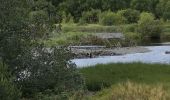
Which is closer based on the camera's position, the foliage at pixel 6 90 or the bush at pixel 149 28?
the foliage at pixel 6 90

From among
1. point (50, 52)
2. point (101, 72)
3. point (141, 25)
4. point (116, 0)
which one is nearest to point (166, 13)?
point (116, 0)

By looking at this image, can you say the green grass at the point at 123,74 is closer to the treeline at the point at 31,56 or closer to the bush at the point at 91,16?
the treeline at the point at 31,56

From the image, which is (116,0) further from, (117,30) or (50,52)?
(50,52)

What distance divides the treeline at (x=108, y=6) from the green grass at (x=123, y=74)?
101 meters

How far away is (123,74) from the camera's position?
77.7 ft

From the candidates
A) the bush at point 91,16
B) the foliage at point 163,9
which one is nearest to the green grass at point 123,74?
the foliage at point 163,9

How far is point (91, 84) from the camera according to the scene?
20.8 meters

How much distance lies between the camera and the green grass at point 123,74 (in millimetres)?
20708

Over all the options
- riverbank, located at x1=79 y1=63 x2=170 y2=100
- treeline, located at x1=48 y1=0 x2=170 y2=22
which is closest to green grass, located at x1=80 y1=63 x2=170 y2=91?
riverbank, located at x1=79 y1=63 x2=170 y2=100

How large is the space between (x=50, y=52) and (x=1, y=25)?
1.90m

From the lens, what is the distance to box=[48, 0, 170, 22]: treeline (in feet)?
423

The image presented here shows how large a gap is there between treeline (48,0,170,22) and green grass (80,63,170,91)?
101 meters

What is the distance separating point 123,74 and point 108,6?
377ft

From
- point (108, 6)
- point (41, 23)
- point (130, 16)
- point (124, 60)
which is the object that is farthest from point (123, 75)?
point (108, 6)
